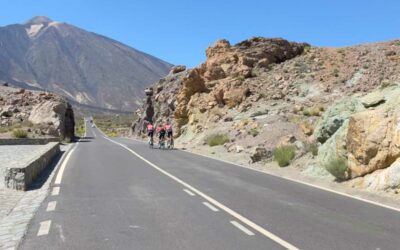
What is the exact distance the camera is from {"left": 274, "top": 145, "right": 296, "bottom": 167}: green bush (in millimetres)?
20344

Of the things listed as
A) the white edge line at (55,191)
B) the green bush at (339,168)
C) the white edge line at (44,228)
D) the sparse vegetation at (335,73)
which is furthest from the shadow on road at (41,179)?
the sparse vegetation at (335,73)

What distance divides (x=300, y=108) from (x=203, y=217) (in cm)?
2527

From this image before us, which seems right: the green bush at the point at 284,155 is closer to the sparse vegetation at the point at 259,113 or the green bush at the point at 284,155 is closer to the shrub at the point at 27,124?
the sparse vegetation at the point at 259,113

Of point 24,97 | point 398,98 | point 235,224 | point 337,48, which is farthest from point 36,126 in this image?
point 235,224

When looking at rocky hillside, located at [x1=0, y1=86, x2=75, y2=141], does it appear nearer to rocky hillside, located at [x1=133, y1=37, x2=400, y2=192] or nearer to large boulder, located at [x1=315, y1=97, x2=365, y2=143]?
rocky hillside, located at [x1=133, y1=37, x2=400, y2=192]

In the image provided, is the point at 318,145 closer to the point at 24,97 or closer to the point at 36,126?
the point at 36,126

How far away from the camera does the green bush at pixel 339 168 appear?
15222 mm

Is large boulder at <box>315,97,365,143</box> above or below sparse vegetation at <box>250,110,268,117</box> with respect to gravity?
below

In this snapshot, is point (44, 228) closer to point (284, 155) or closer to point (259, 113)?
point (284, 155)

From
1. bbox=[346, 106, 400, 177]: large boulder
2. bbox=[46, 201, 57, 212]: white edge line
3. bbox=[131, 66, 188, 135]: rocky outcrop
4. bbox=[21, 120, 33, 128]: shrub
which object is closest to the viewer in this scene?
bbox=[46, 201, 57, 212]: white edge line

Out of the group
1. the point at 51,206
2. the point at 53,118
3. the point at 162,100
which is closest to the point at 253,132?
the point at 51,206

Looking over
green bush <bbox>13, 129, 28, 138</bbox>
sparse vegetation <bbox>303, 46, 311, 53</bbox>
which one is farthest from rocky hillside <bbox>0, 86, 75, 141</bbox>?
Result: sparse vegetation <bbox>303, 46, 311, 53</bbox>

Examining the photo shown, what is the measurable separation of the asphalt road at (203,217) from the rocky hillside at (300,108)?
2108 mm

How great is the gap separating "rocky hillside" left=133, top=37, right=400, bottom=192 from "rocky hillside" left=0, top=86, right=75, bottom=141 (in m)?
11.3
